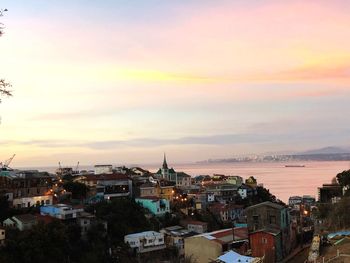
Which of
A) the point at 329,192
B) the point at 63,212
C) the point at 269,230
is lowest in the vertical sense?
the point at 269,230

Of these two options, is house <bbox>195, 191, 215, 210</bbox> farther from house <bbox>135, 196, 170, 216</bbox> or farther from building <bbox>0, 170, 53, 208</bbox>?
building <bbox>0, 170, 53, 208</bbox>

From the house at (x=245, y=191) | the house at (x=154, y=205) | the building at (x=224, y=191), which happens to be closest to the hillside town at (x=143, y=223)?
the house at (x=154, y=205)

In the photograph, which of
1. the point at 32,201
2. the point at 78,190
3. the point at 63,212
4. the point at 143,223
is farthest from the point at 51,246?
the point at 78,190

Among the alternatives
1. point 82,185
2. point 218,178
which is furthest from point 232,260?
point 218,178

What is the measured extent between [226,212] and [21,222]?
778 inches

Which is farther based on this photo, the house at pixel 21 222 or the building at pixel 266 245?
the house at pixel 21 222

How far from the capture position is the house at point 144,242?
26.2 meters

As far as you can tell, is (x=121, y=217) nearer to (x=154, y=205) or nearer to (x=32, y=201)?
(x=154, y=205)

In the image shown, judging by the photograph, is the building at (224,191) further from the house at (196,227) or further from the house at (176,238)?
the house at (176,238)

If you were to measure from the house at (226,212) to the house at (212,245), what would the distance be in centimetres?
1567

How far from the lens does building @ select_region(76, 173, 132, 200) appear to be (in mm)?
34656

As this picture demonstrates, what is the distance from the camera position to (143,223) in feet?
99.2

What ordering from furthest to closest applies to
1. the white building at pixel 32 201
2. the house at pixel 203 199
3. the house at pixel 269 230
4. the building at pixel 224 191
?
the building at pixel 224 191 < the house at pixel 203 199 < the white building at pixel 32 201 < the house at pixel 269 230

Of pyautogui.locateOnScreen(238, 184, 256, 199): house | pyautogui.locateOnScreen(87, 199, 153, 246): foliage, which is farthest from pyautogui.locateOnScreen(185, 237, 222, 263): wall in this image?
pyautogui.locateOnScreen(238, 184, 256, 199): house
